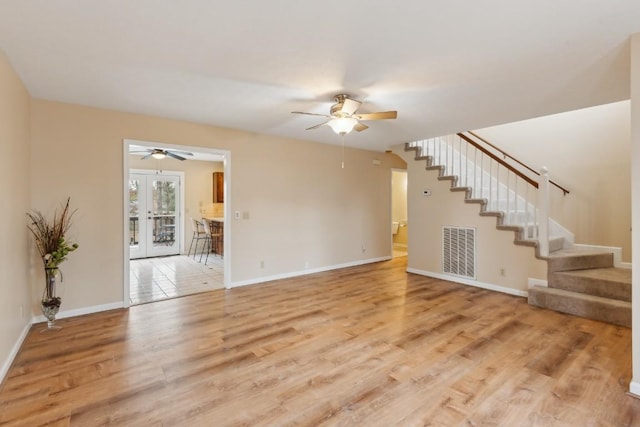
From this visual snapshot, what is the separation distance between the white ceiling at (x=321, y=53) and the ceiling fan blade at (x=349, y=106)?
5.2 inches

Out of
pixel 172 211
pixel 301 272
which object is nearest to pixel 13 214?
pixel 301 272

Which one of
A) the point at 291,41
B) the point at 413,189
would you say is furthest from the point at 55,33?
the point at 413,189

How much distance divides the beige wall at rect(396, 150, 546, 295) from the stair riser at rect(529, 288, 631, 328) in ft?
1.47

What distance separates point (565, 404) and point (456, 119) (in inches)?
130

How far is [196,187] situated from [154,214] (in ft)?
4.00

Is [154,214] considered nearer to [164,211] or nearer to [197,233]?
[164,211]

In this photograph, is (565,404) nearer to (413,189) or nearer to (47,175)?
(413,189)

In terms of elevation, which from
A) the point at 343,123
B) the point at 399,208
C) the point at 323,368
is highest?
the point at 343,123

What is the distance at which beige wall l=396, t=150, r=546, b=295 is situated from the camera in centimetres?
445

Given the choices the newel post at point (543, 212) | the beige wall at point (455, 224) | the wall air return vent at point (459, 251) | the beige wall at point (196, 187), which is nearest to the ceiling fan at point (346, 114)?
the newel post at point (543, 212)

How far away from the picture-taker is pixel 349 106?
10.2ft

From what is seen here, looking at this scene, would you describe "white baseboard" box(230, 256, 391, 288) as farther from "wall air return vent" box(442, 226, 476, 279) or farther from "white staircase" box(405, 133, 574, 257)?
"white staircase" box(405, 133, 574, 257)

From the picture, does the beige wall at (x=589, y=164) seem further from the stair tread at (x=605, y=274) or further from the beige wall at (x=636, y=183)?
the beige wall at (x=636, y=183)

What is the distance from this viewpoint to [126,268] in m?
3.87
